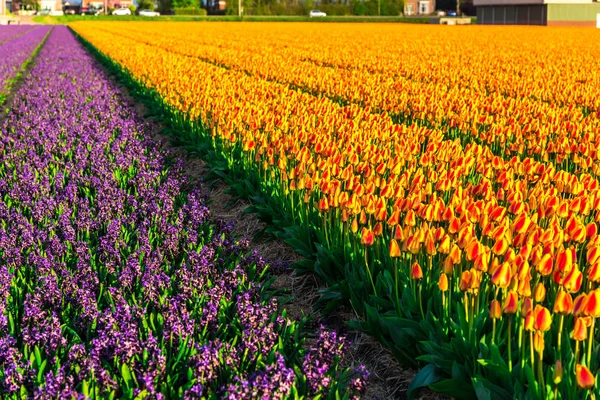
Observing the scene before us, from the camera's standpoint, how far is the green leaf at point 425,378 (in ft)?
11.5

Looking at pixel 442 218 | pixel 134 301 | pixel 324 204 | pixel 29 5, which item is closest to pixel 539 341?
pixel 442 218

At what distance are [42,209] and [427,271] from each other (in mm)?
3642

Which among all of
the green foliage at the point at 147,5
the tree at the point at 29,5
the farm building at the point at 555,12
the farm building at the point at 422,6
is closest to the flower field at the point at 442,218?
the farm building at the point at 555,12

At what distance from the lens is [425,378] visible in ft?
11.6

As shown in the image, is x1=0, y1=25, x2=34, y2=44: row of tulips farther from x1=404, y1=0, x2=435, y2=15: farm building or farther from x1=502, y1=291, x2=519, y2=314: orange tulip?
x1=404, y1=0, x2=435, y2=15: farm building

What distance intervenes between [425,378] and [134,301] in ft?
5.64

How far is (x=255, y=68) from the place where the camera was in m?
18.8

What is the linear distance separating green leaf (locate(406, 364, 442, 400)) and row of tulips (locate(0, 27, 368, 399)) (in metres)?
0.33

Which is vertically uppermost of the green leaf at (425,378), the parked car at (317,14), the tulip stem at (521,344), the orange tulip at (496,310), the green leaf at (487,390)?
the parked car at (317,14)

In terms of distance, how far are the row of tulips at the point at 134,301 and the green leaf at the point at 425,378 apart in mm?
330

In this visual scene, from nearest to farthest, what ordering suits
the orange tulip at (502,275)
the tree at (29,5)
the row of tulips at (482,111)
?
the orange tulip at (502,275) → the row of tulips at (482,111) → the tree at (29,5)

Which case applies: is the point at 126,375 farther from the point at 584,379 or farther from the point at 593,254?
the point at 593,254

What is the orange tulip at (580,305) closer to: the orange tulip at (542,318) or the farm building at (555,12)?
the orange tulip at (542,318)

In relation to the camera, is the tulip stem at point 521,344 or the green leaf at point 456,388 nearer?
the tulip stem at point 521,344
